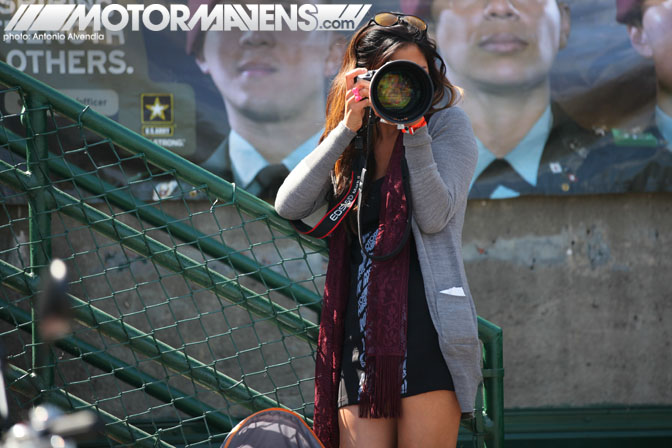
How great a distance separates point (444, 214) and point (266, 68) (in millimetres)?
2286

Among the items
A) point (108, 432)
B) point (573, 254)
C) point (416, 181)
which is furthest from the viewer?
point (573, 254)

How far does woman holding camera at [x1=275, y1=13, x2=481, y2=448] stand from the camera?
6.10 feet

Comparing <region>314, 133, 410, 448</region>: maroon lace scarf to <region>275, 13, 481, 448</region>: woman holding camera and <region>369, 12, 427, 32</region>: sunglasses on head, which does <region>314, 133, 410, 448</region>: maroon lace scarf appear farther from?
<region>369, 12, 427, 32</region>: sunglasses on head

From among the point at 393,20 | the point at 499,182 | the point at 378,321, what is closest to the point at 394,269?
the point at 378,321

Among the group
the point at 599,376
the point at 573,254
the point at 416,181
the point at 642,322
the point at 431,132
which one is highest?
the point at 431,132

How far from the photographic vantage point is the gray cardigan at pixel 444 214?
1857 millimetres

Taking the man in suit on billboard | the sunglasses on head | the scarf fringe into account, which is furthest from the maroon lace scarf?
the man in suit on billboard

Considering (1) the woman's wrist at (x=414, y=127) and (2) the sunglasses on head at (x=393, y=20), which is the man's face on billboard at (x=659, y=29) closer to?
(2) the sunglasses on head at (x=393, y=20)

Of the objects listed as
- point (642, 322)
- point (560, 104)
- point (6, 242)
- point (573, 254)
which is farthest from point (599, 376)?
point (6, 242)

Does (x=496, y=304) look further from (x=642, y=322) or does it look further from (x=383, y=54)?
(x=383, y=54)

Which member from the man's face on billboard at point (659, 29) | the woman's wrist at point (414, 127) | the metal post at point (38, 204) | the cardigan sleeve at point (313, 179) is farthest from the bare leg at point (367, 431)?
the man's face on billboard at point (659, 29)

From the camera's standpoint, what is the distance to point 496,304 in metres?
4.10

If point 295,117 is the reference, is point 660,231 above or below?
below

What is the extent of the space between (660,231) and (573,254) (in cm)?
55
